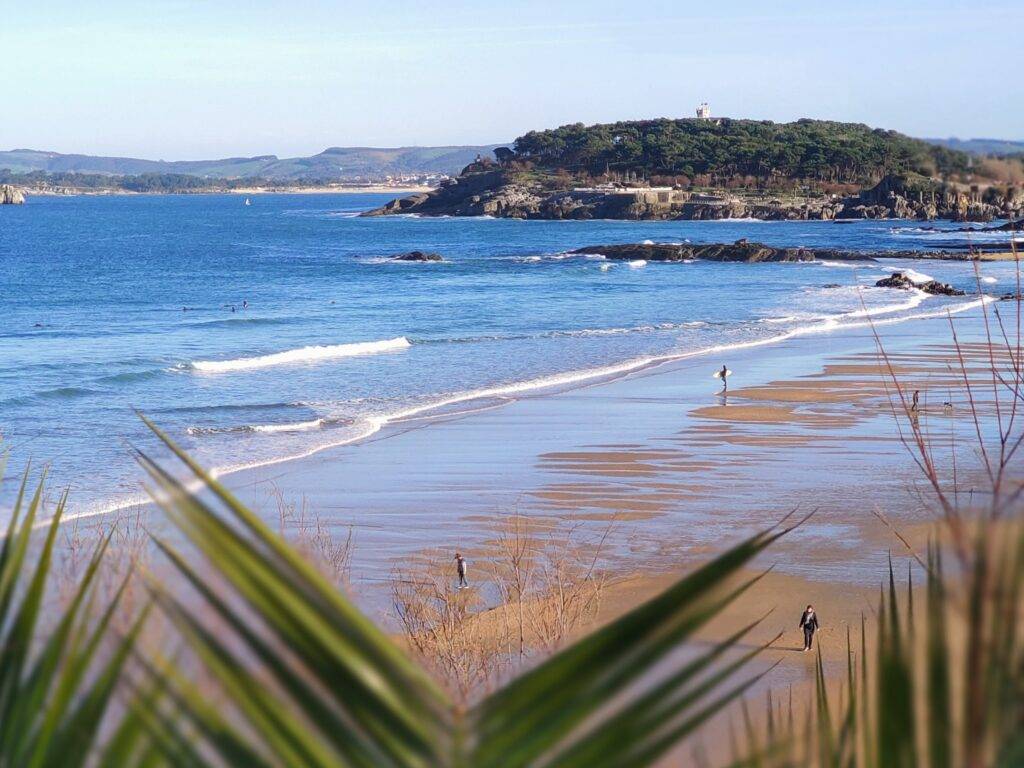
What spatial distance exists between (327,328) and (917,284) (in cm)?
2660

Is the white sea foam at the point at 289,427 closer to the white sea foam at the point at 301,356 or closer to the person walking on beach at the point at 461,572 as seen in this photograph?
the white sea foam at the point at 301,356

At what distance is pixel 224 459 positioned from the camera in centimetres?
1953

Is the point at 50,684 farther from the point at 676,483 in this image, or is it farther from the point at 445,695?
the point at 676,483

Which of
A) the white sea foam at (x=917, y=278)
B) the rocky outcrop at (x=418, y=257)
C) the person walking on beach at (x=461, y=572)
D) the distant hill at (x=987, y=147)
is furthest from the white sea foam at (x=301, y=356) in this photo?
the rocky outcrop at (x=418, y=257)

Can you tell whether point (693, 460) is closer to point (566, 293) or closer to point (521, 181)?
point (566, 293)

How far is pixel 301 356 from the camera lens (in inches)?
1339

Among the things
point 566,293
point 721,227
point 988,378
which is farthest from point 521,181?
point 988,378

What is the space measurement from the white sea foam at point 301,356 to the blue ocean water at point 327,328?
0.10 metres

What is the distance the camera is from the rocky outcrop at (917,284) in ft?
166

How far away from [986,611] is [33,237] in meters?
116

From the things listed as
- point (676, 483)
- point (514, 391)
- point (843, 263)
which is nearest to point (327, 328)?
point (514, 391)

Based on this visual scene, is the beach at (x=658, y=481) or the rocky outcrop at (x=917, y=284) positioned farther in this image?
the rocky outcrop at (x=917, y=284)

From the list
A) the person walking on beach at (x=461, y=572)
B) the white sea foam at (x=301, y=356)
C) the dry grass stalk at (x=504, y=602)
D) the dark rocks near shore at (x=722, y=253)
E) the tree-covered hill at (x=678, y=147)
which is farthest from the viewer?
the tree-covered hill at (x=678, y=147)

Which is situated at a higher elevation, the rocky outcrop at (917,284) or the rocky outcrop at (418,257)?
the rocky outcrop at (917,284)
